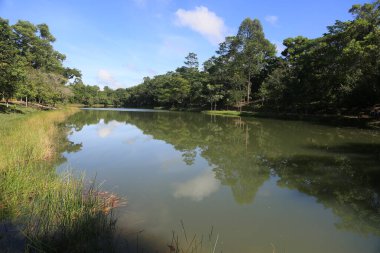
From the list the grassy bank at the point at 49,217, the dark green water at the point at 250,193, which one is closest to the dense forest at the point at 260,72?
the dark green water at the point at 250,193

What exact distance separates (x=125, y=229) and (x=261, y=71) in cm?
5581

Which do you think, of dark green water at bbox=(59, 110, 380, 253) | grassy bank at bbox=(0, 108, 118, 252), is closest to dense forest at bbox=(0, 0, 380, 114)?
dark green water at bbox=(59, 110, 380, 253)

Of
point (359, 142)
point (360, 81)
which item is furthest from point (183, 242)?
point (360, 81)

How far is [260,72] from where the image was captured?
2255 inches

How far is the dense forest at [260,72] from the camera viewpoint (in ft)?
87.0

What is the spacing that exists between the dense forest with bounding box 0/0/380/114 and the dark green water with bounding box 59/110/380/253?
15337 millimetres

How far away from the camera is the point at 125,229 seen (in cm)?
531

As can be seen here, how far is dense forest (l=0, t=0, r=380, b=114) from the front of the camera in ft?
87.0

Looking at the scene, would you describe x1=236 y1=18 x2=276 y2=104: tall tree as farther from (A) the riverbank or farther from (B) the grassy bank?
(B) the grassy bank

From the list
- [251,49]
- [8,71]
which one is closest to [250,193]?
[8,71]

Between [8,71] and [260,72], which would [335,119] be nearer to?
[260,72]

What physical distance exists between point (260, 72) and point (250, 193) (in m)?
52.4

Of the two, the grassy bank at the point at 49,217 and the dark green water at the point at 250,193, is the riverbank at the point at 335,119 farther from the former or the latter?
the grassy bank at the point at 49,217

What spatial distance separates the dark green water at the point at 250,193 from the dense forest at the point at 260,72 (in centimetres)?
1534
